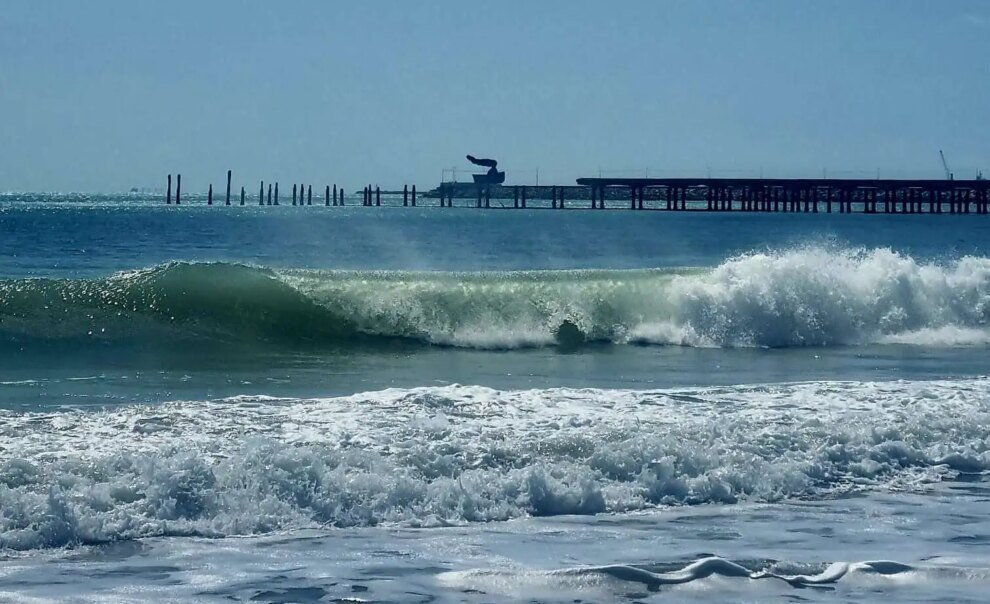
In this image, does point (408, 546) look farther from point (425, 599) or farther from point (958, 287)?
point (958, 287)

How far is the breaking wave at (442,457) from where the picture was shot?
7.96 m

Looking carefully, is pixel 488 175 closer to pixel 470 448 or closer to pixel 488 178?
pixel 488 178

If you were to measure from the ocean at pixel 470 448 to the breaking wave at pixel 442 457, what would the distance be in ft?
0.09

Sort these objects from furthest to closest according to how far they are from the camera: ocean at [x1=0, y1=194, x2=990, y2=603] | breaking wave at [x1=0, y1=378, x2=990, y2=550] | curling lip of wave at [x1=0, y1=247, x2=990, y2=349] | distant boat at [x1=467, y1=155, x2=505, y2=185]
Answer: distant boat at [x1=467, y1=155, x2=505, y2=185], curling lip of wave at [x1=0, y1=247, x2=990, y2=349], breaking wave at [x1=0, y1=378, x2=990, y2=550], ocean at [x1=0, y1=194, x2=990, y2=603]

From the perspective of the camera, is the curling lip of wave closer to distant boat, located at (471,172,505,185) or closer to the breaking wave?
the breaking wave

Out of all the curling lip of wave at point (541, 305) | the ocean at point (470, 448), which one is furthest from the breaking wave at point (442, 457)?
the curling lip of wave at point (541, 305)

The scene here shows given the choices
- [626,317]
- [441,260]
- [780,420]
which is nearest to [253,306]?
[626,317]

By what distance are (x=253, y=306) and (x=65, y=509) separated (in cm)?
1249

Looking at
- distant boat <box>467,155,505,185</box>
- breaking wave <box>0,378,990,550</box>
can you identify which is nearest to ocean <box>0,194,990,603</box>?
breaking wave <box>0,378,990,550</box>

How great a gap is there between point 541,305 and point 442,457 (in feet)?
40.5

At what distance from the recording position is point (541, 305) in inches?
835

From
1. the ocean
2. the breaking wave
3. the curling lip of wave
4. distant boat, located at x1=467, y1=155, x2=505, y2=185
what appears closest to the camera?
the ocean

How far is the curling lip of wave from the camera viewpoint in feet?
62.3

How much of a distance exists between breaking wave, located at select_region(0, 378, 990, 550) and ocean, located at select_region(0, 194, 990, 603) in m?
0.03
